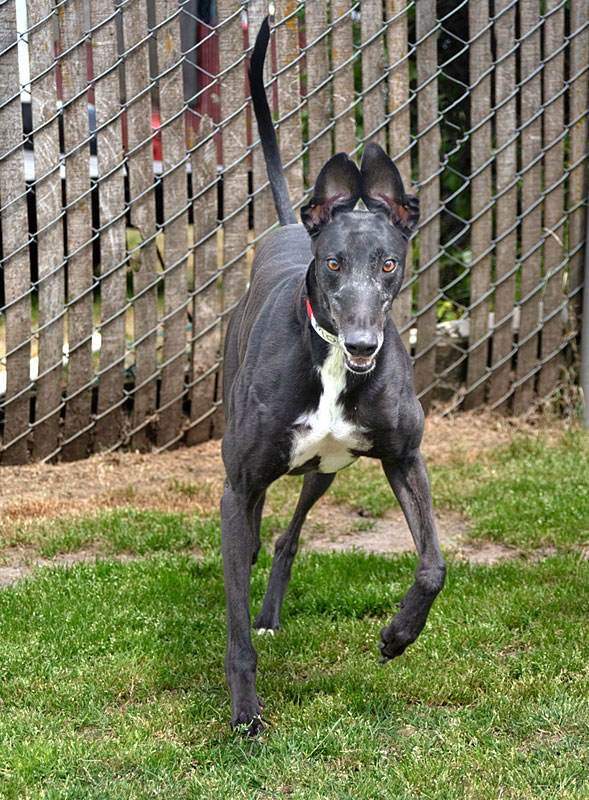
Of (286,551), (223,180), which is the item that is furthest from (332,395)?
(223,180)

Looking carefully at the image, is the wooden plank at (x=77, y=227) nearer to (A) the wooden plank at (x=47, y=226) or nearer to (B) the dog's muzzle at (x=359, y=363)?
(A) the wooden plank at (x=47, y=226)

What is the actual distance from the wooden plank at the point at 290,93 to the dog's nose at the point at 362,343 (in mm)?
2677

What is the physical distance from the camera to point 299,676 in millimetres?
3086

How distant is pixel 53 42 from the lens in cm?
451

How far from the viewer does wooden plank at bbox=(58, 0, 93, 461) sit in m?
4.54

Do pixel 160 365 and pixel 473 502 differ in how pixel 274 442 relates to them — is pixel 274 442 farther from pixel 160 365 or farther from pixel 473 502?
pixel 160 365

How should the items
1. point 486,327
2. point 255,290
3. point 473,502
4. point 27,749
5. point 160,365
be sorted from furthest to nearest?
1. point 486,327
2. point 160,365
3. point 473,502
4. point 255,290
5. point 27,749

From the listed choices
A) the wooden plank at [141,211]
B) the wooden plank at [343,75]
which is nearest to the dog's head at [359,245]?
the wooden plank at [141,211]

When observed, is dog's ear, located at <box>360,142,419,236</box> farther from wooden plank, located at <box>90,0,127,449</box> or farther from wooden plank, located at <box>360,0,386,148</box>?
wooden plank, located at <box>360,0,386,148</box>

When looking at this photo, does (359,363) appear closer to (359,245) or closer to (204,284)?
(359,245)

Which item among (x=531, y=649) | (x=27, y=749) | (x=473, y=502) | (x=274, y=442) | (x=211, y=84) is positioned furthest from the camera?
(x=211, y=84)

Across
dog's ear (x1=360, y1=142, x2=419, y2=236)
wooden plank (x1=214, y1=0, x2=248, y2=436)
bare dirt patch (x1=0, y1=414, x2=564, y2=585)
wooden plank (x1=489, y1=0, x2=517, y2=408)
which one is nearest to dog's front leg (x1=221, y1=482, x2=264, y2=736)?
dog's ear (x1=360, y1=142, x2=419, y2=236)

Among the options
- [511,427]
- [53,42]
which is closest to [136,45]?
[53,42]

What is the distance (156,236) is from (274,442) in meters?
2.31
